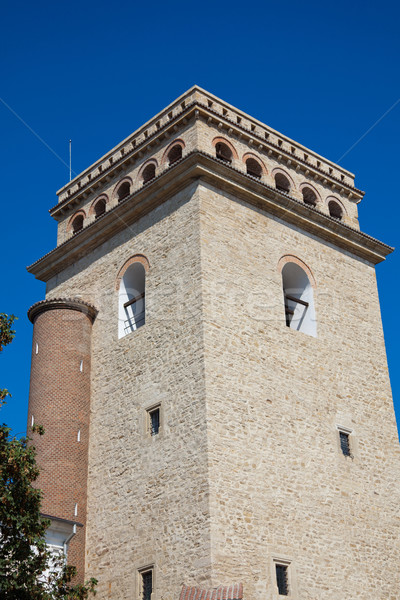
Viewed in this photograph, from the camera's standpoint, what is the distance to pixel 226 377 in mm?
19016

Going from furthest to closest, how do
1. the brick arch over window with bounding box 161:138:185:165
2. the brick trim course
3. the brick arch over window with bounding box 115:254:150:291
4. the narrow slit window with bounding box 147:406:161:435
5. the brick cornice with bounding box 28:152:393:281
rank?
the brick arch over window with bounding box 161:138:185:165 < the brick arch over window with bounding box 115:254:150:291 < the brick cornice with bounding box 28:152:393:281 < the narrow slit window with bounding box 147:406:161:435 < the brick trim course

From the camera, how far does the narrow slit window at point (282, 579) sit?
58.3 ft

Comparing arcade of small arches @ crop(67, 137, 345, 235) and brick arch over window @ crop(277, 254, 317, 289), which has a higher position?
arcade of small arches @ crop(67, 137, 345, 235)

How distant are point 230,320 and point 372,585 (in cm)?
713

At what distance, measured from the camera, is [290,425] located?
19859 millimetres

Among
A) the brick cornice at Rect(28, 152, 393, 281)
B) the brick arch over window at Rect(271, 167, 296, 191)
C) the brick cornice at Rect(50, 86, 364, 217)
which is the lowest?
the brick cornice at Rect(28, 152, 393, 281)

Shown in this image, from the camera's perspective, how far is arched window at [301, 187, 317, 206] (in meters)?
25.0

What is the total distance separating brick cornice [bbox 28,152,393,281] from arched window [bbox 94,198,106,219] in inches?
41.5

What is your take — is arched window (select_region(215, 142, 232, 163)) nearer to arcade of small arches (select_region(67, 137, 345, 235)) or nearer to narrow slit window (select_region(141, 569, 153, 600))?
arcade of small arches (select_region(67, 137, 345, 235))

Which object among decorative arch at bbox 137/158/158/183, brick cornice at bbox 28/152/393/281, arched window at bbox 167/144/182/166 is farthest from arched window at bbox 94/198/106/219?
arched window at bbox 167/144/182/166

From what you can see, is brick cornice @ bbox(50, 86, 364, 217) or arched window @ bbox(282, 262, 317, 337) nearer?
arched window @ bbox(282, 262, 317, 337)

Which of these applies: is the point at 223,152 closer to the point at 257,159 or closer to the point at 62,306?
the point at 257,159

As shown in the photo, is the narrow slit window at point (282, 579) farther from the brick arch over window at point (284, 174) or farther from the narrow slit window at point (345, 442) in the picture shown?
the brick arch over window at point (284, 174)

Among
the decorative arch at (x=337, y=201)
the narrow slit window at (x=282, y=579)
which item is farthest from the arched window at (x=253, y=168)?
the narrow slit window at (x=282, y=579)
